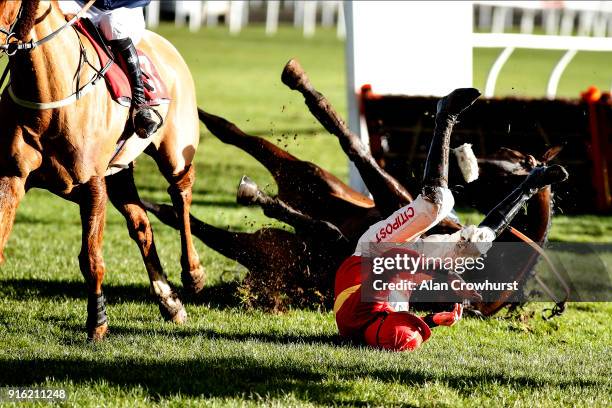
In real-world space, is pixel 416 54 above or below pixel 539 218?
above

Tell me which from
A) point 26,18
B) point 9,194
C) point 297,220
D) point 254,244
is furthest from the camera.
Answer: point 254,244

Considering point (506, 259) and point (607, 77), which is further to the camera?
point (607, 77)

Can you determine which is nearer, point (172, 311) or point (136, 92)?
point (136, 92)

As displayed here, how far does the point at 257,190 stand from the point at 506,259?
1.73 meters

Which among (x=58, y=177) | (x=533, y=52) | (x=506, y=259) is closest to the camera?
(x=58, y=177)

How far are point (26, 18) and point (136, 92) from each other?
107 centimetres

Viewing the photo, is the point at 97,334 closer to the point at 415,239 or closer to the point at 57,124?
the point at 57,124

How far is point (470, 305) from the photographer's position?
6.39m

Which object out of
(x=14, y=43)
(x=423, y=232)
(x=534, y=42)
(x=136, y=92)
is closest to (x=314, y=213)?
(x=423, y=232)

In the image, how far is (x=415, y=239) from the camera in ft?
18.1

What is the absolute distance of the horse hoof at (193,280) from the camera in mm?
6482

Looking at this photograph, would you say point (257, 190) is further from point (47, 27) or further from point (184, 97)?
point (47, 27)

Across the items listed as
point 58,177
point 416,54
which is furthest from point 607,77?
point 58,177

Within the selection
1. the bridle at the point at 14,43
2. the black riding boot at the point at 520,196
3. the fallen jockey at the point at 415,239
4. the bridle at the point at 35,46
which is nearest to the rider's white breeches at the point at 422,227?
the fallen jockey at the point at 415,239
